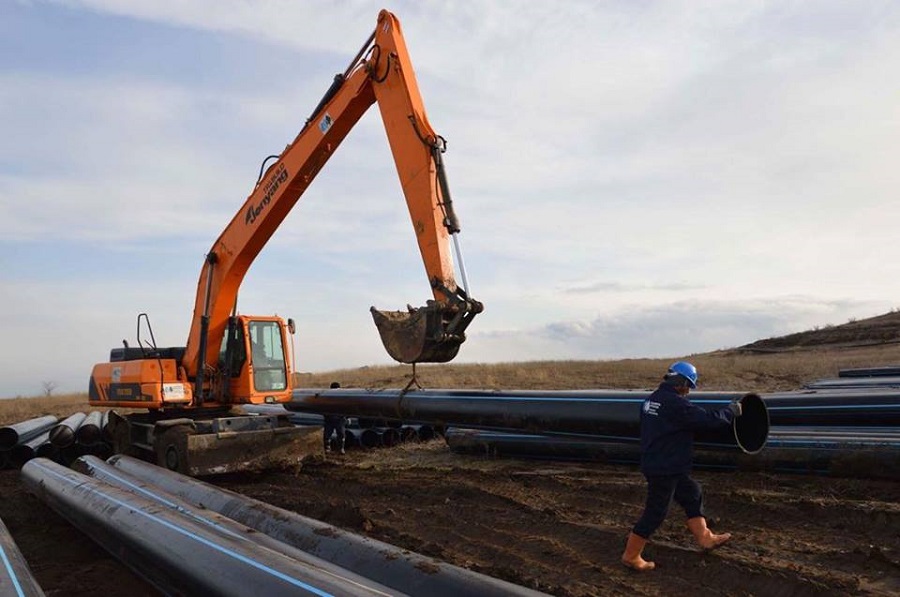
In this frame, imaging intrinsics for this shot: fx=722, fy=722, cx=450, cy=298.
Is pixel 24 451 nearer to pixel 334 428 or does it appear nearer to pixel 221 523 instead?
pixel 334 428

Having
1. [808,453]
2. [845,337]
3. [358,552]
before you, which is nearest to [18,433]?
[358,552]

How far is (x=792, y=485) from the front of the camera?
24.6 feet

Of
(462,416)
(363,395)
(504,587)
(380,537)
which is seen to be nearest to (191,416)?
(363,395)

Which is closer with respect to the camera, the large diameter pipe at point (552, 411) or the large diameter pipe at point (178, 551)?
the large diameter pipe at point (178, 551)

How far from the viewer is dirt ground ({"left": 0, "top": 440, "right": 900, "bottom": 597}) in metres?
5.18

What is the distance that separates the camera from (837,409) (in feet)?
28.6

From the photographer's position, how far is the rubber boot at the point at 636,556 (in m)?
5.43

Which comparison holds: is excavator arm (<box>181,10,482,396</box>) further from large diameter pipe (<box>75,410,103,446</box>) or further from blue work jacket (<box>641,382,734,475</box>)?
large diameter pipe (<box>75,410,103,446</box>)

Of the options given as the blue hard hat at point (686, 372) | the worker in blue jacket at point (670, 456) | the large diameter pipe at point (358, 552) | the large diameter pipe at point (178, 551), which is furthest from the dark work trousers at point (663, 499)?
the large diameter pipe at point (178, 551)

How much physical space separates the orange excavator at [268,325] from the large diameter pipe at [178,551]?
234 cm

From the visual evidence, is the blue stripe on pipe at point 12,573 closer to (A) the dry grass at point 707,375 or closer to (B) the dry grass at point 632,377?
(B) the dry grass at point 632,377

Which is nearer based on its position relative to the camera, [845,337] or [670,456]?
[670,456]

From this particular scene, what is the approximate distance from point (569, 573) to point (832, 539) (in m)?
2.24

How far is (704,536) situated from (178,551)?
3878mm
